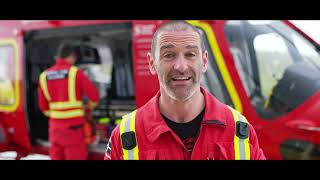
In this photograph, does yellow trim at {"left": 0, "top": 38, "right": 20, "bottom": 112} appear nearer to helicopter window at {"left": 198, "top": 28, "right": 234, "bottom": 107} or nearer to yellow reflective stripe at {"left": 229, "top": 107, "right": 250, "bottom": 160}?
helicopter window at {"left": 198, "top": 28, "right": 234, "bottom": 107}


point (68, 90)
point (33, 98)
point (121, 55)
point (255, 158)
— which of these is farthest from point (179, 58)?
point (121, 55)

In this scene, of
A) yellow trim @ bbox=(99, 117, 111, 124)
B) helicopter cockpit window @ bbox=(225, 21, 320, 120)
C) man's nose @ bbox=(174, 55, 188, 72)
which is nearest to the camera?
man's nose @ bbox=(174, 55, 188, 72)

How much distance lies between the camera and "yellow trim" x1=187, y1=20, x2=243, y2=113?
10.5 feet

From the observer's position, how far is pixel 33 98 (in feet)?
16.2

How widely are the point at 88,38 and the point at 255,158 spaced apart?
425cm

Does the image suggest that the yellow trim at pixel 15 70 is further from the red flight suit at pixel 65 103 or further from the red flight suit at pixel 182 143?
the red flight suit at pixel 182 143

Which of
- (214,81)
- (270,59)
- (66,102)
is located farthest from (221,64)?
(66,102)

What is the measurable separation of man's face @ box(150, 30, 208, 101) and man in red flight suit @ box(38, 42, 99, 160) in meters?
2.60

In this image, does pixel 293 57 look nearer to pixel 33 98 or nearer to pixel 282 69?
pixel 282 69

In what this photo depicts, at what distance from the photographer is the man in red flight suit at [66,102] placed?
159 inches

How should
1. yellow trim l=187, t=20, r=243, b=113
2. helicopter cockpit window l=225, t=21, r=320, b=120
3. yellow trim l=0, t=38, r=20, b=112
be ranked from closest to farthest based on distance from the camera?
helicopter cockpit window l=225, t=21, r=320, b=120 → yellow trim l=187, t=20, r=243, b=113 → yellow trim l=0, t=38, r=20, b=112

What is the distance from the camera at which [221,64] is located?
3240mm

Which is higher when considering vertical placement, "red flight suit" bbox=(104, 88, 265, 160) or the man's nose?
the man's nose

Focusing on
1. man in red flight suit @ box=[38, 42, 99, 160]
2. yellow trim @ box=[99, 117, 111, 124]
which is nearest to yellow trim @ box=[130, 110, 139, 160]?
man in red flight suit @ box=[38, 42, 99, 160]
